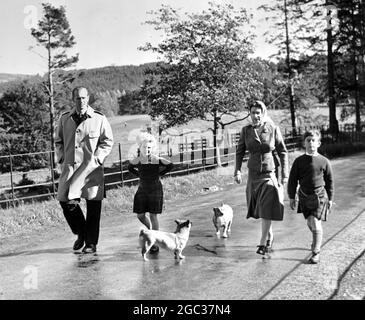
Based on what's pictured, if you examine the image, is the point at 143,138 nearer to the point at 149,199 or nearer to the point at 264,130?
the point at 149,199

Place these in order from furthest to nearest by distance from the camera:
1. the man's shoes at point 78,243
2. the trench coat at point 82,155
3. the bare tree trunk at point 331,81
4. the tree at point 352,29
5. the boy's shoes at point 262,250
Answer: the tree at point 352,29 → the bare tree trunk at point 331,81 → the man's shoes at point 78,243 → the trench coat at point 82,155 → the boy's shoes at point 262,250

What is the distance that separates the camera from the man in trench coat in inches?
246

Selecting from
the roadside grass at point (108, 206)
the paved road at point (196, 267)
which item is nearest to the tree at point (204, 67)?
the roadside grass at point (108, 206)

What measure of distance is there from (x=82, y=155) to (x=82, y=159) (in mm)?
54

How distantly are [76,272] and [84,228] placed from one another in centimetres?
103

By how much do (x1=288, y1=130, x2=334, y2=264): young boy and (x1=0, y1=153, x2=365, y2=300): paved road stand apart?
1.50ft

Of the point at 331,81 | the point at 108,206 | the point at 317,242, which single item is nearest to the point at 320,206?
the point at 317,242

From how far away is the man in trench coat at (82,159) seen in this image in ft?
20.5

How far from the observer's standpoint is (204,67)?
63.4ft

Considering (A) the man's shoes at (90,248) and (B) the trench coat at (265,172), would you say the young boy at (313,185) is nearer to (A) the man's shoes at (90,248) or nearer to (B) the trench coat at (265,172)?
(B) the trench coat at (265,172)

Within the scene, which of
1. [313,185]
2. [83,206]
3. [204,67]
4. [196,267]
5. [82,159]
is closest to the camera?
[196,267]

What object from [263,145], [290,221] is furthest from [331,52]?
[263,145]

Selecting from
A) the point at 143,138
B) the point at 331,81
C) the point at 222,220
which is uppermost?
the point at 331,81

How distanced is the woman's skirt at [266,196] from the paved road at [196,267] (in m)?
0.55
